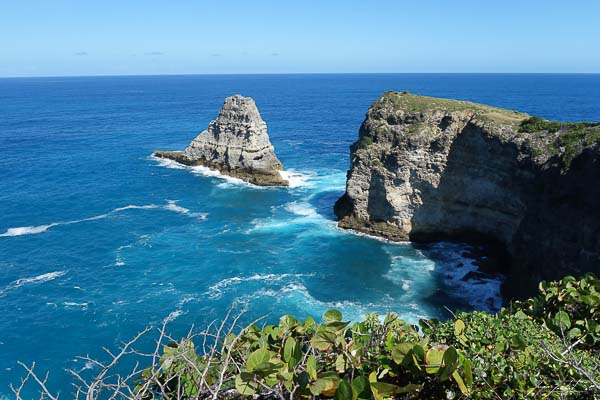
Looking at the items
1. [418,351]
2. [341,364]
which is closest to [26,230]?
[341,364]

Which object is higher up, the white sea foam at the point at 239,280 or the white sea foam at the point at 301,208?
the white sea foam at the point at 301,208

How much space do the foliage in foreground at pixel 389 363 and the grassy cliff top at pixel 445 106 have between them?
42948 mm

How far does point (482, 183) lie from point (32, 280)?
161ft

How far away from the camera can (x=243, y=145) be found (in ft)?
272

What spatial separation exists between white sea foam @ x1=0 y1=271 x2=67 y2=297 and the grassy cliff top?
43575 mm

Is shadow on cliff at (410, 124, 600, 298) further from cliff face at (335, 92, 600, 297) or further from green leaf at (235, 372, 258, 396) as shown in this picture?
green leaf at (235, 372, 258, 396)

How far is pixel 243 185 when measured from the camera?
79.4 m

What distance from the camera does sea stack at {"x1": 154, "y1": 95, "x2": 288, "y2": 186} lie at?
81.2m

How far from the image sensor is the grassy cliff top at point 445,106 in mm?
52591

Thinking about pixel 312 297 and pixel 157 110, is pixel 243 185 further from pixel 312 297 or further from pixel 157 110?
pixel 157 110

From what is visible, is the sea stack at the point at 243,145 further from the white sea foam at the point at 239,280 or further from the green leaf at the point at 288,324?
the green leaf at the point at 288,324

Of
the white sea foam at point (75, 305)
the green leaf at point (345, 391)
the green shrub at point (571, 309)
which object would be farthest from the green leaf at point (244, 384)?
the white sea foam at point (75, 305)

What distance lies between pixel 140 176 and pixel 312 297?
167 feet

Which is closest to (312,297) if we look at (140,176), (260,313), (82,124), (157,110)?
(260,313)
